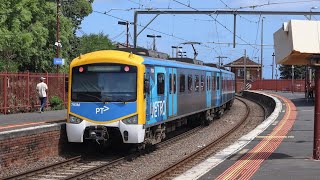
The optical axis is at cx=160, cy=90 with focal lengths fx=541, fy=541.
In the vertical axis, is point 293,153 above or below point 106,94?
below

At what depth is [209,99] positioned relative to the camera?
2508 centimetres

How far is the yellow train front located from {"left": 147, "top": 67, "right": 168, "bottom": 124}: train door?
2.67 feet

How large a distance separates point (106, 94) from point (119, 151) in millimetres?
2543

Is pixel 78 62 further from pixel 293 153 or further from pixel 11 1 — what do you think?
pixel 11 1

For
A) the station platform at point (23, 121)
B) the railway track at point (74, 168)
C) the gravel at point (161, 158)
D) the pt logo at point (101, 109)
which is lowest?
the gravel at point (161, 158)

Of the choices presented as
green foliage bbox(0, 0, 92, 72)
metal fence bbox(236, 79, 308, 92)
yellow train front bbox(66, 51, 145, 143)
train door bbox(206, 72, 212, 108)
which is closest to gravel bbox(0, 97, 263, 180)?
yellow train front bbox(66, 51, 145, 143)

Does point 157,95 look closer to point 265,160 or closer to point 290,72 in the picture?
point 265,160

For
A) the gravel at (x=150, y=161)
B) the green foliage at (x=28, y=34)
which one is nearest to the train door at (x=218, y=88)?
the gravel at (x=150, y=161)

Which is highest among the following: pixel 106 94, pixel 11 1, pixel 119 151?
pixel 11 1

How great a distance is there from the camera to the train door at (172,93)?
16859 mm

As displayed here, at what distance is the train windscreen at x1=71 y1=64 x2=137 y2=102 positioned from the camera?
14.0 metres

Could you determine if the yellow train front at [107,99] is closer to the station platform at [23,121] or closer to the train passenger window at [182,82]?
the station platform at [23,121]

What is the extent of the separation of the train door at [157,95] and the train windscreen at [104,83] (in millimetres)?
896

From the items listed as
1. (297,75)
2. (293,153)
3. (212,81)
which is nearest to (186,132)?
(212,81)
